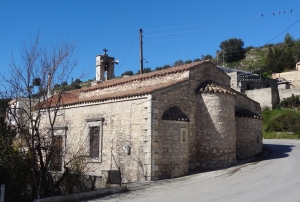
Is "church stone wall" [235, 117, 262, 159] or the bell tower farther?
the bell tower

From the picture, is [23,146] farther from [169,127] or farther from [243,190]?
[243,190]

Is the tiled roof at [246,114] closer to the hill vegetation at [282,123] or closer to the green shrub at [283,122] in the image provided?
the hill vegetation at [282,123]

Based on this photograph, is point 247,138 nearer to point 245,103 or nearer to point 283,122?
point 245,103

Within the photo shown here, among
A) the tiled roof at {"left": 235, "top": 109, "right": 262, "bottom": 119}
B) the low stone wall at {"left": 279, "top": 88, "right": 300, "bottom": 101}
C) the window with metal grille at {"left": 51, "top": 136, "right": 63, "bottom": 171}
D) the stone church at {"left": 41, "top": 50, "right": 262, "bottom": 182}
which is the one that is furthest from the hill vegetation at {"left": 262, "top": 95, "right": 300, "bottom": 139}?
the window with metal grille at {"left": 51, "top": 136, "right": 63, "bottom": 171}

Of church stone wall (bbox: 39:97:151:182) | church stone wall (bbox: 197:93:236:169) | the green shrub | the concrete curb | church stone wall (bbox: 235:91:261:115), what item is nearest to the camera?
the concrete curb

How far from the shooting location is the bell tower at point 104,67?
24.1 metres

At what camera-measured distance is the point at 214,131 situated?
15305 millimetres

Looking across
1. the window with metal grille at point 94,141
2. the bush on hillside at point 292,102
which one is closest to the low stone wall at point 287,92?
the bush on hillside at point 292,102

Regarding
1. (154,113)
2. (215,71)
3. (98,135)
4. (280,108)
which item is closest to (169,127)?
(154,113)

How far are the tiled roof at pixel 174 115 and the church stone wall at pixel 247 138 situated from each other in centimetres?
512

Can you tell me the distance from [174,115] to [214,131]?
2.60m

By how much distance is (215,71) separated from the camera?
1733cm

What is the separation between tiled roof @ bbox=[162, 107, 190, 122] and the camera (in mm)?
13689

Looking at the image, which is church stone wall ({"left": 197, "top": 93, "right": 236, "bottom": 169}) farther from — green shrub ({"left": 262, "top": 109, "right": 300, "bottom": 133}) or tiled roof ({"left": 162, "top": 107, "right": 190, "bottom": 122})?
green shrub ({"left": 262, "top": 109, "right": 300, "bottom": 133})
